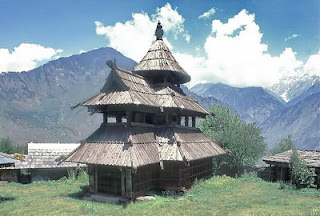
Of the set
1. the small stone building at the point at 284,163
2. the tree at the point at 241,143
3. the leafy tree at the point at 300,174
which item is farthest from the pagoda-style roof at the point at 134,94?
the tree at the point at 241,143

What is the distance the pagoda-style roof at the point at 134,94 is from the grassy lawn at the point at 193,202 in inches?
259

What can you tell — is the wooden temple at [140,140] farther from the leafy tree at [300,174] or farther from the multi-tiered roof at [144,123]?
the leafy tree at [300,174]

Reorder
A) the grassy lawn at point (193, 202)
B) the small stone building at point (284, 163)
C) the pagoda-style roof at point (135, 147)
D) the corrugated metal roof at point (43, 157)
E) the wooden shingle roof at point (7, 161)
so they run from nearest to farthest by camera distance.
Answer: the grassy lawn at point (193, 202) → the pagoda-style roof at point (135, 147) → the small stone building at point (284, 163) → the wooden shingle roof at point (7, 161) → the corrugated metal roof at point (43, 157)

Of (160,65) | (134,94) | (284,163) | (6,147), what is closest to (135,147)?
(134,94)

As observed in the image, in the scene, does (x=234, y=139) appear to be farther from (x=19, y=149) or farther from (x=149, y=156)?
(x=19, y=149)

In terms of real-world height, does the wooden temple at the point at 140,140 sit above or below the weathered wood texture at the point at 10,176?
above

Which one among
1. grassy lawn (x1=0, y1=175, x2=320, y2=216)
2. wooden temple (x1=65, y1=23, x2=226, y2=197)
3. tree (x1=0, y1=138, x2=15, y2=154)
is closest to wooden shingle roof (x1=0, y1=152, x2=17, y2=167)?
grassy lawn (x1=0, y1=175, x2=320, y2=216)

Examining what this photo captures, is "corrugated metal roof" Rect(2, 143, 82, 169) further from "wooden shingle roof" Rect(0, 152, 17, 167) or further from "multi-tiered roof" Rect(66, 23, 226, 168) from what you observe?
"multi-tiered roof" Rect(66, 23, 226, 168)

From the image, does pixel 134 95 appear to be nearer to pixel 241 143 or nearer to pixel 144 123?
pixel 144 123

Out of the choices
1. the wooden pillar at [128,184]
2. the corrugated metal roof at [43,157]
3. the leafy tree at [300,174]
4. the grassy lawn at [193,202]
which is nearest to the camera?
the grassy lawn at [193,202]

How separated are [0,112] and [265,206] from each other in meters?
179

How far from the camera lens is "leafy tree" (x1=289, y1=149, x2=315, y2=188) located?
22188mm

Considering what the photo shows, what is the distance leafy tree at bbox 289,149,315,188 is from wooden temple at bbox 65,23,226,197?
22.2ft

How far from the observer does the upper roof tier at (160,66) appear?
24.1 m
